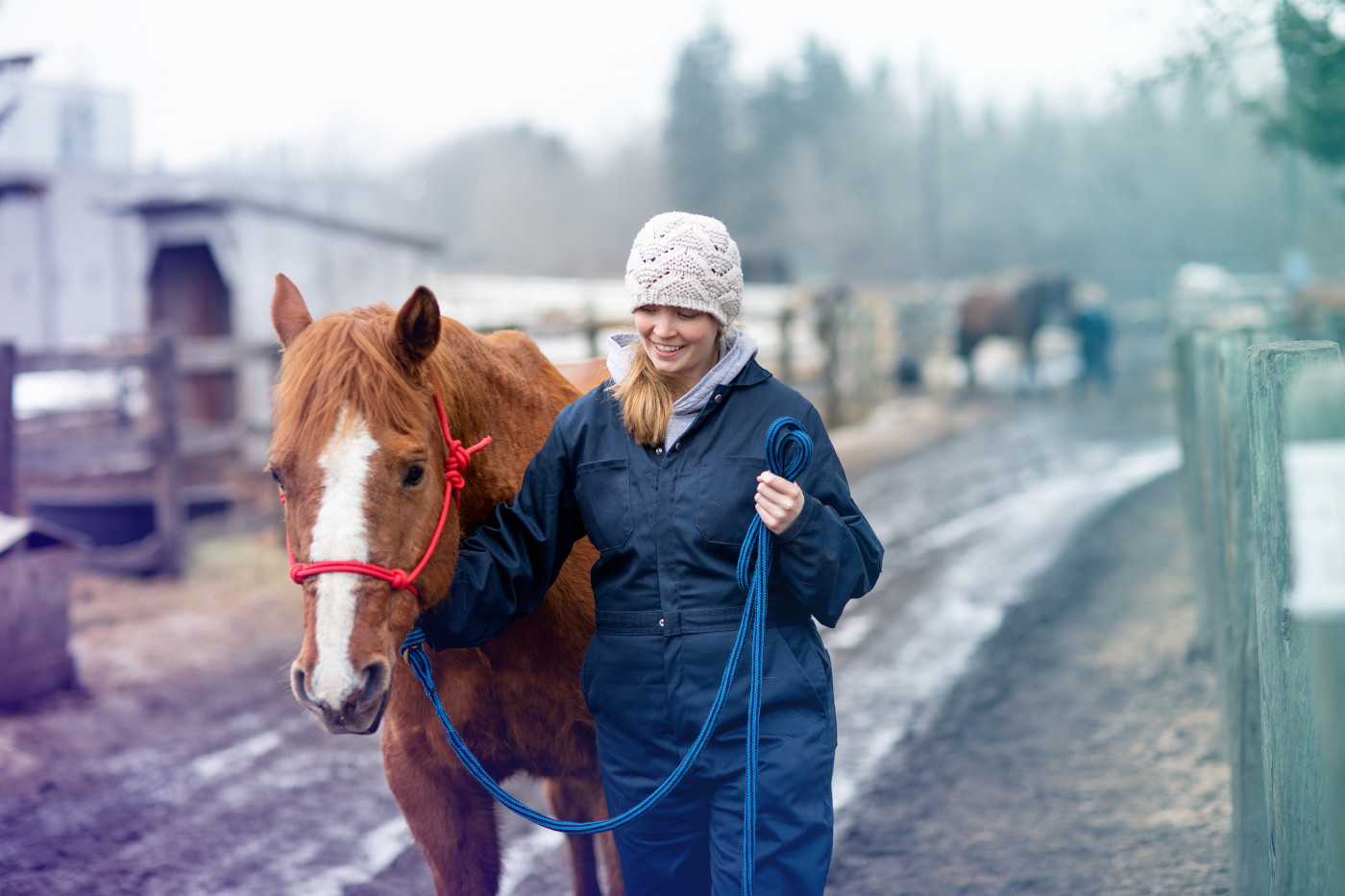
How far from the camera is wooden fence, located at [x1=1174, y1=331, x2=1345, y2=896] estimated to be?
1.03 m

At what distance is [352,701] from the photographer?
1.59 meters

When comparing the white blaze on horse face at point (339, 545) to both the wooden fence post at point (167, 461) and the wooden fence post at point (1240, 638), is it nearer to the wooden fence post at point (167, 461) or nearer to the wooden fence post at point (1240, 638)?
the wooden fence post at point (1240, 638)

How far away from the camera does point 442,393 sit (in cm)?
198

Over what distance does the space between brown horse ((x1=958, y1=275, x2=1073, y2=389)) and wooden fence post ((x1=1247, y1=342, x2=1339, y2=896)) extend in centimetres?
1670

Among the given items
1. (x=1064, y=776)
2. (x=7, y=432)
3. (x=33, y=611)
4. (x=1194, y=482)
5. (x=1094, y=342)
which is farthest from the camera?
→ (x=1094, y=342)

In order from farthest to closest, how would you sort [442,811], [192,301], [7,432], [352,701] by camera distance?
1. [192,301]
2. [7,432]
3. [442,811]
4. [352,701]

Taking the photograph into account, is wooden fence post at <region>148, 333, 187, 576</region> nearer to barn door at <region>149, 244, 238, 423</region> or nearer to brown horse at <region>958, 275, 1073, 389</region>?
barn door at <region>149, 244, 238, 423</region>

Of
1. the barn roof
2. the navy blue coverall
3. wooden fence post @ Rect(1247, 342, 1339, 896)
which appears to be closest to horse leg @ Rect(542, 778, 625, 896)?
the navy blue coverall

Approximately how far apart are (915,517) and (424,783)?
6615mm

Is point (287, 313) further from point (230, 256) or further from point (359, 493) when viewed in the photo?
point (230, 256)

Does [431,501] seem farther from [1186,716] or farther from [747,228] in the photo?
[747,228]

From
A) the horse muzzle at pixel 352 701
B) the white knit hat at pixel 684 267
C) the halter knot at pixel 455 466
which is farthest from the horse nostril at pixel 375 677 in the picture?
the white knit hat at pixel 684 267

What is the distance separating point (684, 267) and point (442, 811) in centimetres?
128

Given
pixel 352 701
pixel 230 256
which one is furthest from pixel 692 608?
pixel 230 256
